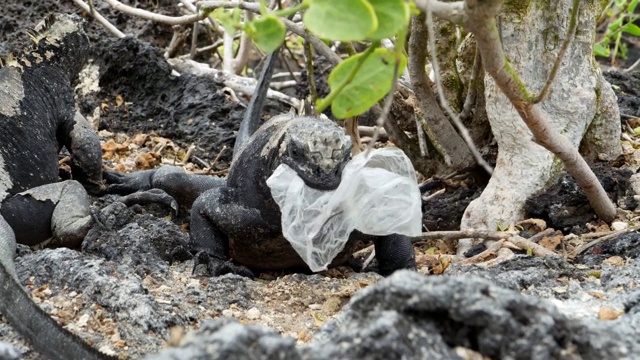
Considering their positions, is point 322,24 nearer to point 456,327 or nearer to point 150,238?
point 456,327

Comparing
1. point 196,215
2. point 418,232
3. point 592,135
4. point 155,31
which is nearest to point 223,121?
point 155,31

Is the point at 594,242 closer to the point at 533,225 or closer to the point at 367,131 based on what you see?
the point at 533,225

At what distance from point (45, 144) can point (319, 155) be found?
6.77 ft

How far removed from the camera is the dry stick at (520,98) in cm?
200

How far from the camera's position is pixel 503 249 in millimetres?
3342

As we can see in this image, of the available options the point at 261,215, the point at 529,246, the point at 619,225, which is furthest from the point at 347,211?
the point at 619,225

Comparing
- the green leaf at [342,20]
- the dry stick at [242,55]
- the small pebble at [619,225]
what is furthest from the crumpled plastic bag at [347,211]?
the dry stick at [242,55]

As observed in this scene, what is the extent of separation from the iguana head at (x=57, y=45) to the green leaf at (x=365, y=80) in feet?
Answer: 11.4

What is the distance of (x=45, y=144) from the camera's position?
4.60m

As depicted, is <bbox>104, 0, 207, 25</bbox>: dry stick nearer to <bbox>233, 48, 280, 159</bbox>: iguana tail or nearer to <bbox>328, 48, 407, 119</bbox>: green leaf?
<bbox>233, 48, 280, 159</bbox>: iguana tail

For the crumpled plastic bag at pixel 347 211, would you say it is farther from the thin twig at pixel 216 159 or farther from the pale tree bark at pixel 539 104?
the thin twig at pixel 216 159

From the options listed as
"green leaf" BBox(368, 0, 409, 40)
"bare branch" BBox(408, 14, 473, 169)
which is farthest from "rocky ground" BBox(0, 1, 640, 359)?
"green leaf" BBox(368, 0, 409, 40)

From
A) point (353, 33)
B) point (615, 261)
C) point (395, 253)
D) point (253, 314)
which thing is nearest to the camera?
point (353, 33)

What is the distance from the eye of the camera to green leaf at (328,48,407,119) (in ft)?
5.63
